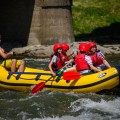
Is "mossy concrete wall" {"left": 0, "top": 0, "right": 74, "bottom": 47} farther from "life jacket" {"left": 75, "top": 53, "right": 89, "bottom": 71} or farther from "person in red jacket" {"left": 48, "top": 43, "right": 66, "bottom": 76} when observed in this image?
"life jacket" {"left": 75, "top": 53, "right": 89, "bottom": 71}

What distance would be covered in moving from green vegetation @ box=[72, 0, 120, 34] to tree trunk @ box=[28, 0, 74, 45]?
6.41 meters

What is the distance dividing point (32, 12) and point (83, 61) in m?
12.3

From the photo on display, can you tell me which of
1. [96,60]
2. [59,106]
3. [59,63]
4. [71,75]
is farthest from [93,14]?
[59,106]

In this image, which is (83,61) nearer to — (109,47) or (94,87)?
(94,87)

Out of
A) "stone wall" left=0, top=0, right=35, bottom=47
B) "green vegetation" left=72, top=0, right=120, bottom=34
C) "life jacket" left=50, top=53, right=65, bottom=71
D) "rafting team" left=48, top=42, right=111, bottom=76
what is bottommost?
"green vegetation" left=72, top=0, right=120, bottom=34

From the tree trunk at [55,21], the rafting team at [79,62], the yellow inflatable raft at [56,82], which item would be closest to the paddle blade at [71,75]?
the yellow inflatable raft at [56,82]

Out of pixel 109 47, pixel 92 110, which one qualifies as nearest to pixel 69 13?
pixel 109 47

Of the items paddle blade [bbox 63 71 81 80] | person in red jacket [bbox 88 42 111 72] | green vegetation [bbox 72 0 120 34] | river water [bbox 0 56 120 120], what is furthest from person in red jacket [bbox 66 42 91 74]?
green vegetation [bbox 72 0 120 34]

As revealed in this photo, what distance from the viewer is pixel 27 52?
20.6 m

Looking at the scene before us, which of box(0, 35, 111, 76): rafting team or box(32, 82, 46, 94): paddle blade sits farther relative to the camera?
box(0, 35, 111, 76): rafting team

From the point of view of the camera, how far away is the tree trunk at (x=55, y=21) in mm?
21172

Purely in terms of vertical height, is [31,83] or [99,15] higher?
[31,83]

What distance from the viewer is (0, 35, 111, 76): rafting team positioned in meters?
10.6

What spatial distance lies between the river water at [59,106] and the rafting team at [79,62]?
703 millimetres
